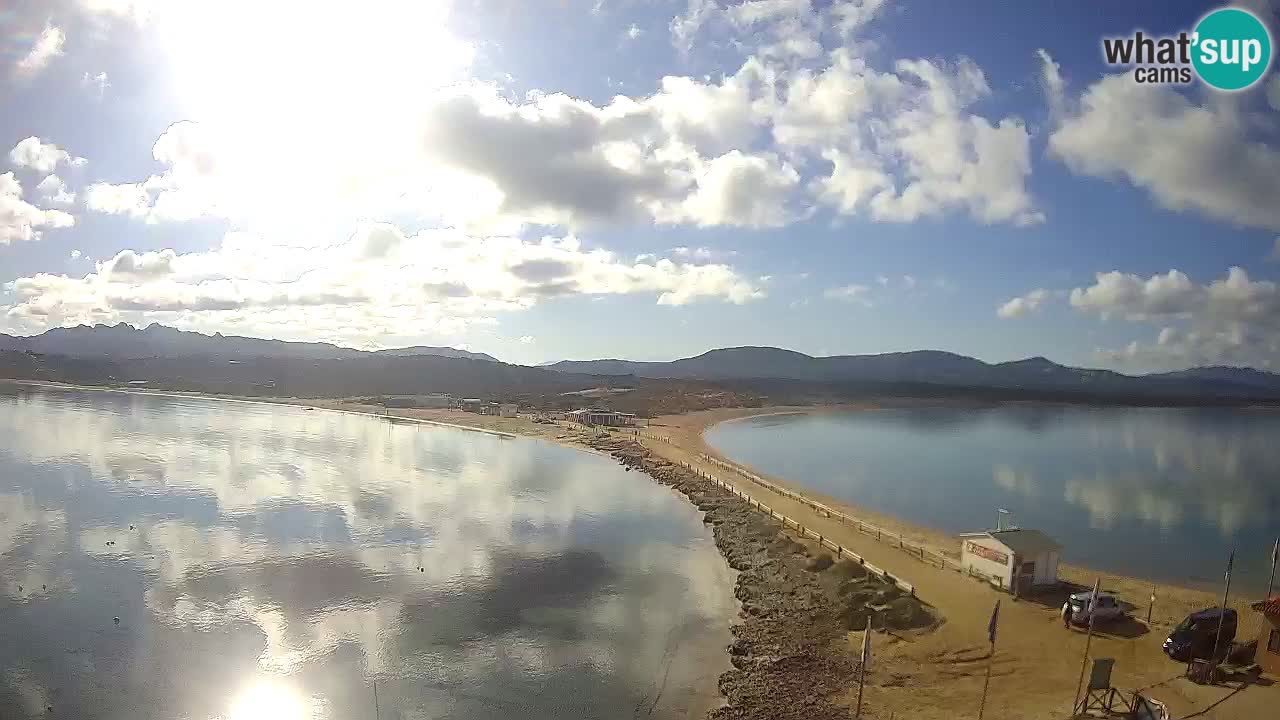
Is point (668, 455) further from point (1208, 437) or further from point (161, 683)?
point (1208, 437)

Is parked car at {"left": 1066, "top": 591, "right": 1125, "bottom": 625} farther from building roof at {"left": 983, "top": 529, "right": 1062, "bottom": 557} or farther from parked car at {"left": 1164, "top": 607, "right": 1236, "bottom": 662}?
building roof at {"left": 983, "top": 529, "right": 1062, "bottom": 557}

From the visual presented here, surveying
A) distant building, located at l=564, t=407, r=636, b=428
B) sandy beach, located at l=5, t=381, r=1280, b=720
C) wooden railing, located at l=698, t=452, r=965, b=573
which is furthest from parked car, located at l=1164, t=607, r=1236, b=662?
distant building, located at l=564, t=407, r=636, b=428

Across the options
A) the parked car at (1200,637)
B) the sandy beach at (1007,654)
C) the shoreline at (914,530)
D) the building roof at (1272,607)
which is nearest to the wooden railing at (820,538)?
the sandy beach at (1007,654)

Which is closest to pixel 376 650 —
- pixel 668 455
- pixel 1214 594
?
pixel 1214 594

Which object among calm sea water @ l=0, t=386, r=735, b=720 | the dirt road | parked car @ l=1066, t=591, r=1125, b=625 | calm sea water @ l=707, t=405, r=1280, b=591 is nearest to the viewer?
the dirt road

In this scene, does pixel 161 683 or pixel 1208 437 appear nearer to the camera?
pixel 161 683

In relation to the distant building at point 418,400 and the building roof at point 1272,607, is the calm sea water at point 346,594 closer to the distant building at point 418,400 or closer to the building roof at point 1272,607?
the building roof at point 1272,607
